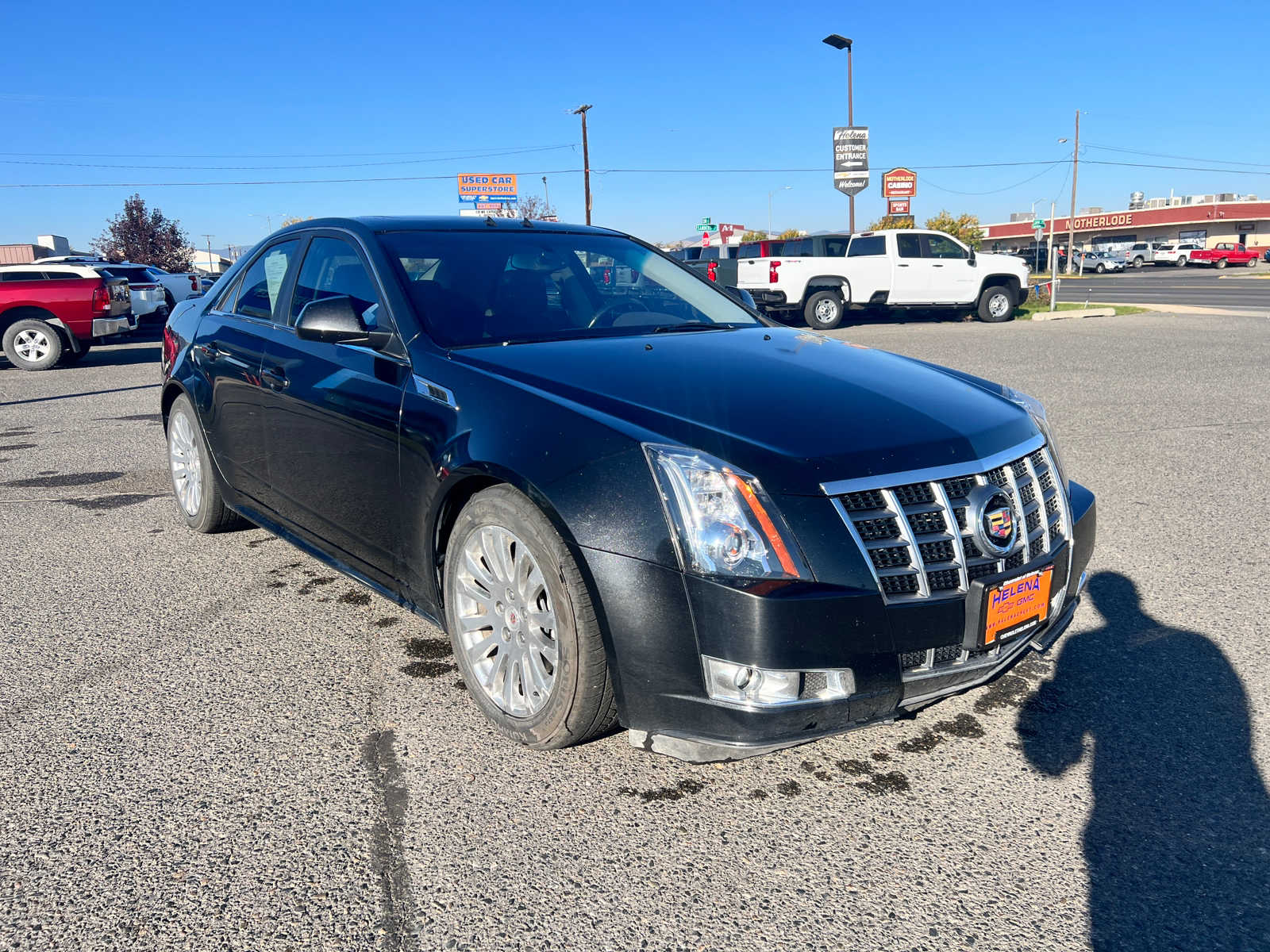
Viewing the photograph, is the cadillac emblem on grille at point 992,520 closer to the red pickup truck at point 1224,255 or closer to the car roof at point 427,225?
the car roof at point 427,225

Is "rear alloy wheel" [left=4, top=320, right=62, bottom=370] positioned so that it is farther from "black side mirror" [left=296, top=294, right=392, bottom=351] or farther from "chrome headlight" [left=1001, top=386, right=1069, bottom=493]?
"chrome headlight" [left=1001, top=386, right=1069, bottom=493]

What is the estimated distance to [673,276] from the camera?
4.65m

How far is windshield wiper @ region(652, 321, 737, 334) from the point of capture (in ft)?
13.1

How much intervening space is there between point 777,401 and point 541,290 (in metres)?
1.41

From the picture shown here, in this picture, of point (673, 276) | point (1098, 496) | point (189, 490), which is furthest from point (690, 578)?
point (1098, 496)

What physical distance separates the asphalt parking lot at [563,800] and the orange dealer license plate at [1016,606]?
0.46 metres

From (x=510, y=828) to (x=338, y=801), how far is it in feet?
1.71

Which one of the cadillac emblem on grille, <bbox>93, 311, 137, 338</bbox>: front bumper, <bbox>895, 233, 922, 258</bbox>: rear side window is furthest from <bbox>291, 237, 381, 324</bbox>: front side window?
<bbox>895, 233, 922, 258</bbox>: rear side window

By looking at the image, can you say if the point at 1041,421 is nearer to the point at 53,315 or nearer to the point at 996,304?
the point at 53,315

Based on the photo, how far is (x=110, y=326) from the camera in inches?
594

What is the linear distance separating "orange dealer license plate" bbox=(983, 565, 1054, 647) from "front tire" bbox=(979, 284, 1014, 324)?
20.4 m

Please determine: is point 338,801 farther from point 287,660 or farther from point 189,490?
point 189,490

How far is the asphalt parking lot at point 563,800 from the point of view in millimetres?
2307

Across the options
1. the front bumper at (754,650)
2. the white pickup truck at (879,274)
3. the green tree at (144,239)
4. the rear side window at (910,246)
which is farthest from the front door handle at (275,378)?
the green tree at (144,239)
